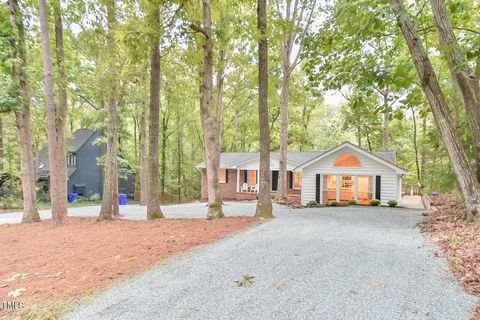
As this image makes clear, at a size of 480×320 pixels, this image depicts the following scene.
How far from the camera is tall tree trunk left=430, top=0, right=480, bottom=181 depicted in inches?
209

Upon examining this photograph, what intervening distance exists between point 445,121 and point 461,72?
1030mm

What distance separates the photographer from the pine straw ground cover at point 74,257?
11.5 ft

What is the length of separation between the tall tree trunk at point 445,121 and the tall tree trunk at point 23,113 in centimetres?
1046

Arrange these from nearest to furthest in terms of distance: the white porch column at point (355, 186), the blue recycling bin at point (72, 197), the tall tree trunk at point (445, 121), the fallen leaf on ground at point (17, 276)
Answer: the fallen leaf on ground at point (17, 276) → the tall tree trunk at point (445, 121) → the white porch column at point (355, 186) → the blue recycling bin at point (72, 197)

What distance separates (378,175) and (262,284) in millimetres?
12633

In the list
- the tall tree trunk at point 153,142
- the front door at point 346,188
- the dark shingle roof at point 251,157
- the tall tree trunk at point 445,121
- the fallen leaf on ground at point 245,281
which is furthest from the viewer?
the dark shingle roof at point 251,157

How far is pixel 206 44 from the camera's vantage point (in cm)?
806

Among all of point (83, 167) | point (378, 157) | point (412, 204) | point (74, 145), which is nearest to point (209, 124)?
point (378, 157)

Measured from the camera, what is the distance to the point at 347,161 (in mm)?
14820

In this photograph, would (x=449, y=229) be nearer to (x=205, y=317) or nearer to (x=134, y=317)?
(x=205, y=317)

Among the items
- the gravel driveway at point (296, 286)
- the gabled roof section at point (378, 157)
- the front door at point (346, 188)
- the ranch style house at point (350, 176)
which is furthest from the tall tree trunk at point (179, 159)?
the gravel driveway at point (296, 286)

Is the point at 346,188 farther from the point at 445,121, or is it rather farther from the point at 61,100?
the point at 61,100

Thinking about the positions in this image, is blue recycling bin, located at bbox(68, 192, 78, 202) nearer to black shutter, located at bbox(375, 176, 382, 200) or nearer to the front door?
the front door

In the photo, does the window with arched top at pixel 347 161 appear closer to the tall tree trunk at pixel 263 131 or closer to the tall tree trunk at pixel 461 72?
the tall tree trunk at pixel 263 131
